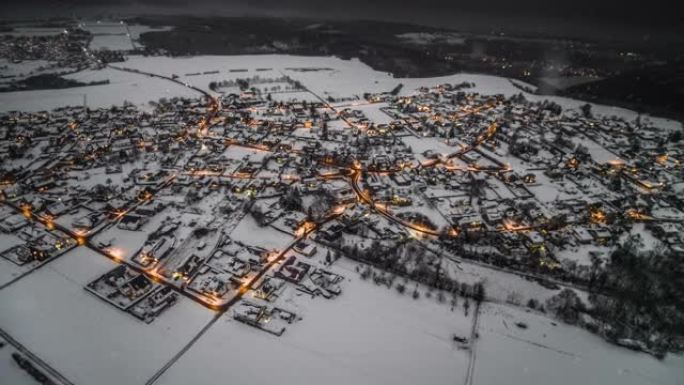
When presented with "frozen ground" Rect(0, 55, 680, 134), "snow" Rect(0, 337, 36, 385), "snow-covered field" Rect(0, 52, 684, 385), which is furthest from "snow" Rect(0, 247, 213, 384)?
"frozen ground" Rect(0, 55, 680, 134)

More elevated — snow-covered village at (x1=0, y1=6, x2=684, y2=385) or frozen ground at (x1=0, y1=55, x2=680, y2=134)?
frozen ground at (x1=0, y1=55, x2=680, y2=134)

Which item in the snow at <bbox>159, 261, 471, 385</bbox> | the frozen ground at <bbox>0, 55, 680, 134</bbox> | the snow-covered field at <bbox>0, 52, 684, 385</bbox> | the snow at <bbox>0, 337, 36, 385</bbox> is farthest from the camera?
the frozen ground at <bbox>0, 55, 680, 134</bbox>

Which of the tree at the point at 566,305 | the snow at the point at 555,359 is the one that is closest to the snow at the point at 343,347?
the snow at the point at 555,359

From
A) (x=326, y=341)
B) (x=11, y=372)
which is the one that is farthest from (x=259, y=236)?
(x=11, y=372)

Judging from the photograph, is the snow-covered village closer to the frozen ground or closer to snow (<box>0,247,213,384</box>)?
snow (<box>0,247,213,384</box>)

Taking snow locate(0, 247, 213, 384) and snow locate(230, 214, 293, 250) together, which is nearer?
snow locate(0, 247, 213, 384)

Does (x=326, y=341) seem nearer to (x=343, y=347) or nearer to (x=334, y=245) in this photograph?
(x=343, y=347)

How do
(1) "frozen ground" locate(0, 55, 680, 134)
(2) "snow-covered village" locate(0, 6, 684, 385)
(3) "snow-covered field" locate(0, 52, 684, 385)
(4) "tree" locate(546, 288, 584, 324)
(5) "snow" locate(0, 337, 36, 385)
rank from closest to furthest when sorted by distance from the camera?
(5) "snow" locate(0, 337, 36, 385) < (3) "snow-covered field" locate(0, 52, 684, 385) < (2) "snow-covered village" locate(0, 6, 684, 385) < (4) "tree" locate(546, 288, 584, 324) < (1) "frozen ground" locate(0, 55, 680, 134)
